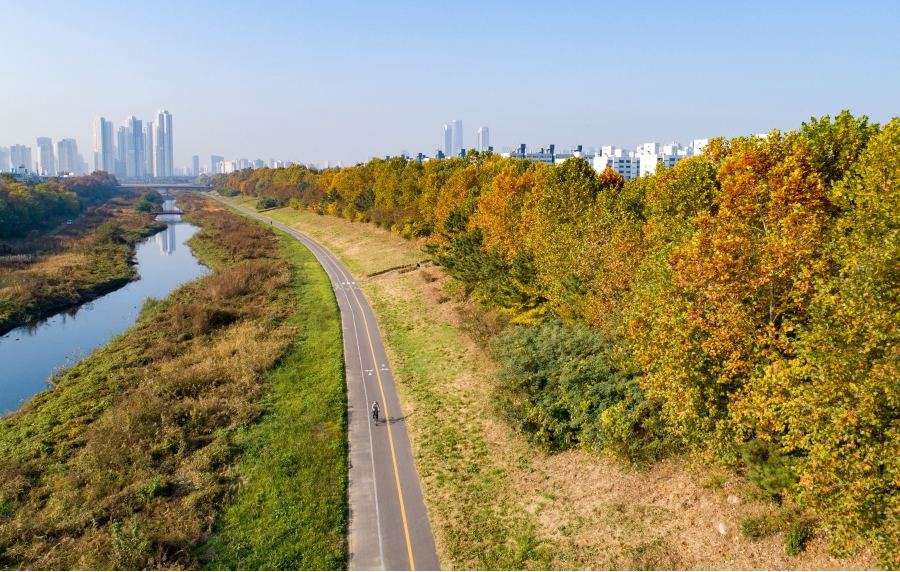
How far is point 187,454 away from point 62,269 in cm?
5668

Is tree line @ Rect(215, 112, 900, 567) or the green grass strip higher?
tree line @ Rect(215, 112, 900, 567)

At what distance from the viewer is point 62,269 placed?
67875 mm

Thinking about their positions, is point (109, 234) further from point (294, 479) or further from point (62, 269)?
point (294, 479)

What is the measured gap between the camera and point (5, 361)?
41.9 metres

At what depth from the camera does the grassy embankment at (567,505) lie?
15.9 meters

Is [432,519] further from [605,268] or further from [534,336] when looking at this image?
[605,268]

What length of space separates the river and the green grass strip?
17.4 metres

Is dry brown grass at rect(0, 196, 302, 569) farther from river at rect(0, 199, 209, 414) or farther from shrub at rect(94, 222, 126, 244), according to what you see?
shrub at rect(94, 222, 126, 244)

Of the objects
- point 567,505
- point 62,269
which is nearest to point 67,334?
point 62,269

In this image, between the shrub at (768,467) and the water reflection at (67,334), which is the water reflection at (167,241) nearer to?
the water reflection at (67,334)

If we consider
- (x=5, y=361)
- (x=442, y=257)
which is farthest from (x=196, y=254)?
(x=442, y=257)

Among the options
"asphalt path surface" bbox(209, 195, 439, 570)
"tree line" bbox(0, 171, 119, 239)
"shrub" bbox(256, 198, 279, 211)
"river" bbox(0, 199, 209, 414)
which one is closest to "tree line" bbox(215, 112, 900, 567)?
"asphalt path surface" bbox(209, 195, 439, 570)

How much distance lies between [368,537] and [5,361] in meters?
38.7

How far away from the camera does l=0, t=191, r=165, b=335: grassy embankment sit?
54.5 m
